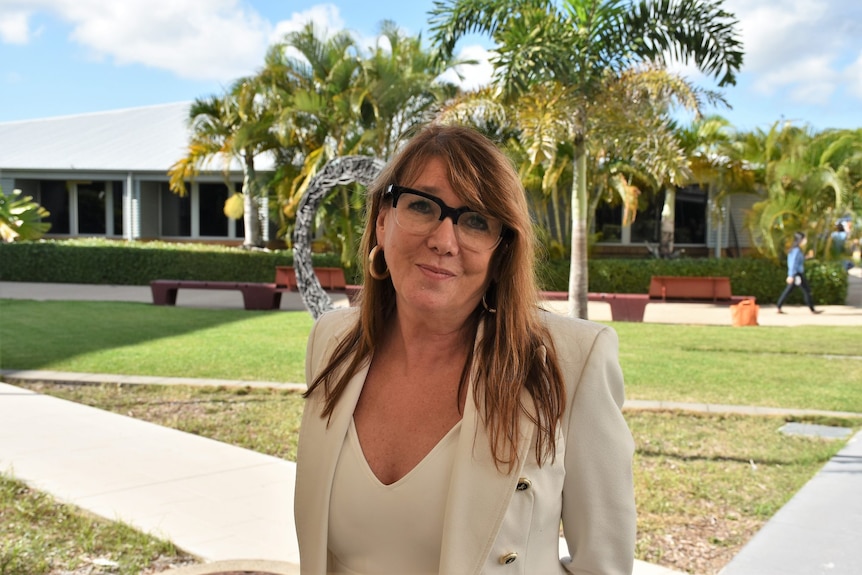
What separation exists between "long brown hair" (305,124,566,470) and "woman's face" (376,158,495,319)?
3cm

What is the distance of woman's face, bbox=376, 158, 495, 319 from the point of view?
1925 mm

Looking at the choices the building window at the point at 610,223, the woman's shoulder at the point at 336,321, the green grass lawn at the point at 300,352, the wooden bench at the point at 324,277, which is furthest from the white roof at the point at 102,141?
the woman's shoulder at the point at 336,321

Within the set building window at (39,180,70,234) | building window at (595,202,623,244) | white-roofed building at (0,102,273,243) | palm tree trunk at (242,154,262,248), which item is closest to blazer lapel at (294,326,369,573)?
palm tree trunk at (242,154,262,248)

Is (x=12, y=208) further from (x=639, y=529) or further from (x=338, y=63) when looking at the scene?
(x=639, y=529)

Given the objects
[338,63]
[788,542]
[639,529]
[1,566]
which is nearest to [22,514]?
[1,566]

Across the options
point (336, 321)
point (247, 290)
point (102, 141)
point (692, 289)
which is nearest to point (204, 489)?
point (336, 321)

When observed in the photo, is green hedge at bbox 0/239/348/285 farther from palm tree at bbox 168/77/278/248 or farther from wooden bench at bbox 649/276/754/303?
wooden bench at bbox 649/276/754/303

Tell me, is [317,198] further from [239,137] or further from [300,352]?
[239,137]

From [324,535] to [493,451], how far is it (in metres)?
0.45

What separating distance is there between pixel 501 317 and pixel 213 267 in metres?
22.7

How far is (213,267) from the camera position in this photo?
934 inches

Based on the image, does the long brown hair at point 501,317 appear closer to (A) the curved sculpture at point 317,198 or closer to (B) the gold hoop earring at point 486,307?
(B) the gold hoop earring at point 486,307

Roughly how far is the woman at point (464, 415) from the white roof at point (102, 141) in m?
25.7

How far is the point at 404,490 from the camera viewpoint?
6.01ft
